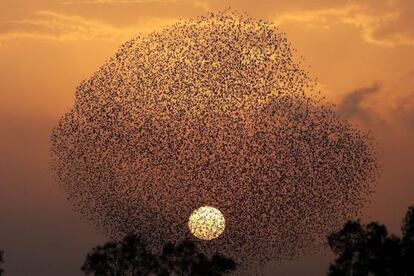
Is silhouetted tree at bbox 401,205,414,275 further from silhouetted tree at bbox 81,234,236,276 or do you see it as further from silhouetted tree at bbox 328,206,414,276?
silhouetted tree at bbox 81,234,236,276

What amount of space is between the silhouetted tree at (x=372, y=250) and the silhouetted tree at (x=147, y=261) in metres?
35.3

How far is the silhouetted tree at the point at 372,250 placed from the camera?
325 feet

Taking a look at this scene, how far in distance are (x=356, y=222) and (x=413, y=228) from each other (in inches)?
284

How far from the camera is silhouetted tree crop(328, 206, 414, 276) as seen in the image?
99.0 m

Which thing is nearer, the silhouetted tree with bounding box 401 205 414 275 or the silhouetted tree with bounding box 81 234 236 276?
the silhouetted tree with bounding box 401 205 414 275

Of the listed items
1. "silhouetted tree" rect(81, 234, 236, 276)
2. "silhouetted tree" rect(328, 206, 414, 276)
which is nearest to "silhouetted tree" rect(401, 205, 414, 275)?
"silhouetted tree" rect(328, 206, 414, 276)

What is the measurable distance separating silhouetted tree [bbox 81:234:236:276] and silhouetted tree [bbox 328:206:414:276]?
3531cm

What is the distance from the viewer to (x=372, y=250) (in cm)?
10238

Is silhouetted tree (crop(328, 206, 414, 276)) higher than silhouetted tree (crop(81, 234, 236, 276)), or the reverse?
silhouetted tree (crop(81, 234, 236, 276))

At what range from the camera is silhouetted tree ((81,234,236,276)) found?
136 metres

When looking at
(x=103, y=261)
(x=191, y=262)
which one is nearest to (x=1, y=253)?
(x=103, y=261)

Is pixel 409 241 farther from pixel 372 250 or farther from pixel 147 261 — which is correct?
pixel 147 261

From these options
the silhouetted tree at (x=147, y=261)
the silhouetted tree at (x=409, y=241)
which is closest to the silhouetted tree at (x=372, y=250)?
the silhouetted tree at (x=409, y=241)

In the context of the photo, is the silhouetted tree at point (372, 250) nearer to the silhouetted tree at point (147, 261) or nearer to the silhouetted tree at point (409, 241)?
the silhouetted tree at point (409, 241)
